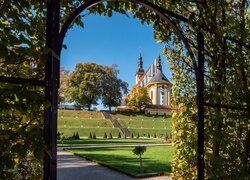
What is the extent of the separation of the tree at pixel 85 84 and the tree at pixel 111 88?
1032 millimetres

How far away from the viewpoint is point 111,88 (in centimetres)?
5734

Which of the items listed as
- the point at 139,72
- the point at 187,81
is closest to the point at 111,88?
the point at 139,72

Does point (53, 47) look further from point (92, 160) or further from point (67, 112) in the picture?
point (67, 112)

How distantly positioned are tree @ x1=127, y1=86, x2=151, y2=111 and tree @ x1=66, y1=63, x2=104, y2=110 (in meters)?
10.1

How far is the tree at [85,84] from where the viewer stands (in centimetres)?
5538

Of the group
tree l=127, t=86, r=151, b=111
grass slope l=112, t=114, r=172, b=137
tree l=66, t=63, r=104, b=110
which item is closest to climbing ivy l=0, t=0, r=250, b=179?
grass slope l=112, t=114, r=172, b=137

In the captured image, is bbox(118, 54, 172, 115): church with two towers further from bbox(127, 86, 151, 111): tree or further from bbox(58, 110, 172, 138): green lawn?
bbox(58, 110, 172, 138): green lawn

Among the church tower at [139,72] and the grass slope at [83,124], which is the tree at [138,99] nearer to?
the grass slope at [83,124]

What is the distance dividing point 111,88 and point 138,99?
9.64m

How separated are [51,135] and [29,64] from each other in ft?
1.86

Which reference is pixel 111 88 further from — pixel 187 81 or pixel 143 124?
pixel 187 81

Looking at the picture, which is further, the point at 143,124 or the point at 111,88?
the point at 111,88

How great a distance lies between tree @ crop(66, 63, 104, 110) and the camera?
182 feet

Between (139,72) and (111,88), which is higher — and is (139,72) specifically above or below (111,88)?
above
